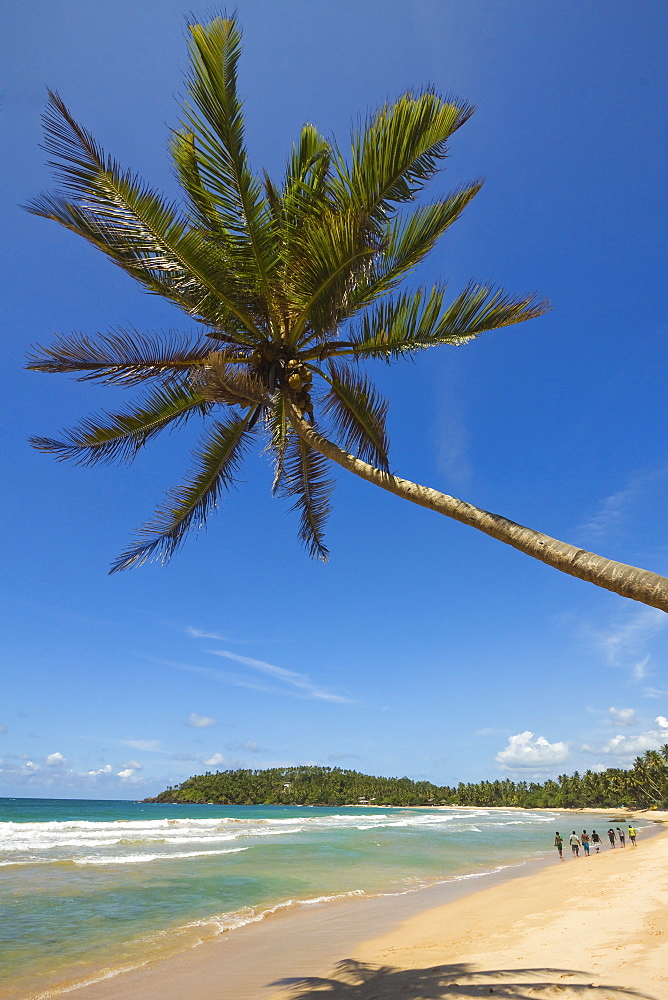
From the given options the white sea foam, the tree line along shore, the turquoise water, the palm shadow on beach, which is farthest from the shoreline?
the tree line along shore

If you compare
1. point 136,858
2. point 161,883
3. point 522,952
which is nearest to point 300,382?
point 522,952

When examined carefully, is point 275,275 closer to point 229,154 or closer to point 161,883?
point 229,154

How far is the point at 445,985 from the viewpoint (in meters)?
6.81

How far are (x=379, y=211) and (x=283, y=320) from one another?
152 centimetres

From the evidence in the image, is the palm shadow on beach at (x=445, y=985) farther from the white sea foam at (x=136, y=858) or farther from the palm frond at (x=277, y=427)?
the white sea foam at (x=136, y=858)

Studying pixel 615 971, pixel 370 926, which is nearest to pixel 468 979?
pixel 615 971

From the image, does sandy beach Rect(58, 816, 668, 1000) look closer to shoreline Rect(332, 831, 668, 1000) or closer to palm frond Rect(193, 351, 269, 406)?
shoreline Rect(332, 831, 668, 1000)

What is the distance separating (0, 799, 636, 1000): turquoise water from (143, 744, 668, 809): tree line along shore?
74.2 metres

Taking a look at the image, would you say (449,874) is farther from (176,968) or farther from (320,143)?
(320,143)

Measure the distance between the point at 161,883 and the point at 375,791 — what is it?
127m

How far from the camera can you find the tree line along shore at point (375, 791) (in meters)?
97.2

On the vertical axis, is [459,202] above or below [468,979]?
above

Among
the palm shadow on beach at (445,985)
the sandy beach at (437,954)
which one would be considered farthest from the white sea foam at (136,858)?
the palm shadow on beach at (445,985)

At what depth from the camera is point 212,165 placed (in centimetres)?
557
